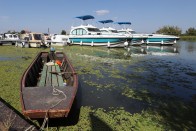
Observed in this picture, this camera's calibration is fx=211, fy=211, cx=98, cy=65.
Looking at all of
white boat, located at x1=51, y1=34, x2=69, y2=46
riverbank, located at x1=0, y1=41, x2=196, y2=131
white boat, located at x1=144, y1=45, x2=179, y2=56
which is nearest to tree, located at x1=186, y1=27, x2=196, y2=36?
white boat, located at x1=144, y1=45, x2=179, y2=56

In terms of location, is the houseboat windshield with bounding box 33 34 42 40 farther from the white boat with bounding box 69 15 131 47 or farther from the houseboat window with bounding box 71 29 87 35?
the houseboat window with bounding box 71 29 87 35

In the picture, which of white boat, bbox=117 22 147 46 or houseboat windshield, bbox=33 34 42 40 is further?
white boat, bbox=117 22 147 46

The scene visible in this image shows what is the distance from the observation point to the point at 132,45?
123 feet

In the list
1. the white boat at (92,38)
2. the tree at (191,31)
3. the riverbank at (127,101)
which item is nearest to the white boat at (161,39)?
the white boat at (92,38)

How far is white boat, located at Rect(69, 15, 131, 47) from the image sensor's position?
30.1 m

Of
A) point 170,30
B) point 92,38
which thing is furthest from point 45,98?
point 170,30

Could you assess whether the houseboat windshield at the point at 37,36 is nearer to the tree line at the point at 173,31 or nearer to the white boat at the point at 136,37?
the white boat at the point at 136,37

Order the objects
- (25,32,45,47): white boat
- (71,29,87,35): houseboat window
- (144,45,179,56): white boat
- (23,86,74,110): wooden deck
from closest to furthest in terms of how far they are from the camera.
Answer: (23,86,74,110): wooden deck, (144,45,179,56): white boat, (25,32,45,47): white boat, (71,29,87,35): houseboat window

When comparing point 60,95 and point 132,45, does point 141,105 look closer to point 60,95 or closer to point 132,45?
point 60,95

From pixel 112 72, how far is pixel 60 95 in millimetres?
7531

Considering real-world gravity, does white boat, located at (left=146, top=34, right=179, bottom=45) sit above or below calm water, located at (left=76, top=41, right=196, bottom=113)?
above

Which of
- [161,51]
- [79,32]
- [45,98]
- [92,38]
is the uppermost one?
[79,32]

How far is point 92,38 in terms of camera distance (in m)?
31.1

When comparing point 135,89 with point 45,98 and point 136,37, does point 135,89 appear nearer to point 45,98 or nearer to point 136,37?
point 45,98
